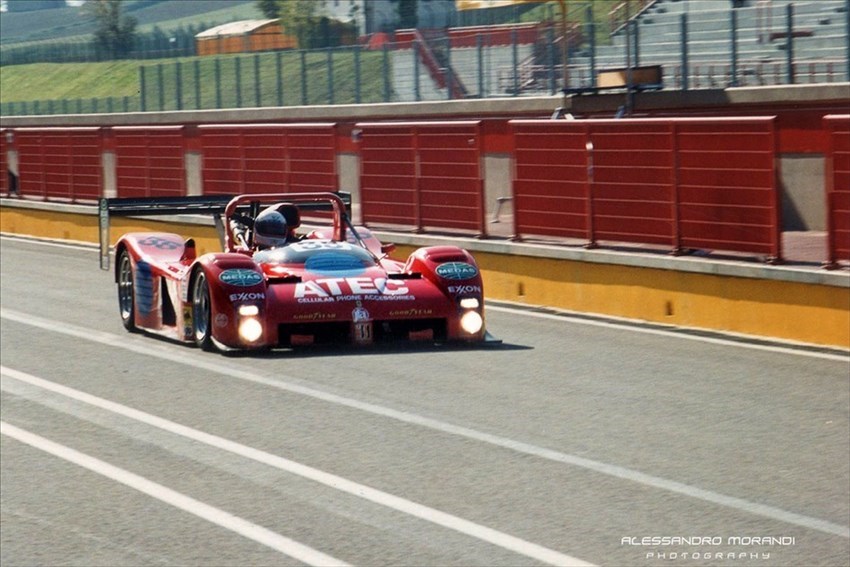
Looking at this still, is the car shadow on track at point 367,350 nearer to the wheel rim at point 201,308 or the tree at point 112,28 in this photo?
the wheel rim at point 201,308

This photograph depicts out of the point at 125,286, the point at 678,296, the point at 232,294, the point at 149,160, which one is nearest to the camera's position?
the point at 232,294

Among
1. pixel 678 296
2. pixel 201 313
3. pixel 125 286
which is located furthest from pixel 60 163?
pixel 678 296

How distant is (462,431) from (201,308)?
153 inches

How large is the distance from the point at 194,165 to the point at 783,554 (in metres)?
17.6

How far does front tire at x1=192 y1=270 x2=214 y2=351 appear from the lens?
12570 millimetres

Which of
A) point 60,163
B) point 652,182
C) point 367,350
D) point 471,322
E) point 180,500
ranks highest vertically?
point 60,163

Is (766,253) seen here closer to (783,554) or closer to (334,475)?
(334,475)

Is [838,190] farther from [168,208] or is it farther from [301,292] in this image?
[168,208]

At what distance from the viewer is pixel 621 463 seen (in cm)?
848

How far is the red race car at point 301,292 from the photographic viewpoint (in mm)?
12195

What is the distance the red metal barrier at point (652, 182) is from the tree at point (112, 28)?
163 ft

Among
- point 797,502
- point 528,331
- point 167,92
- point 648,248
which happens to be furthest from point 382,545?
point 167,92

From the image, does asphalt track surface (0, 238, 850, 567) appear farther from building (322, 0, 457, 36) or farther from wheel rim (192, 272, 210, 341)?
building (322, 0, 457, 36)

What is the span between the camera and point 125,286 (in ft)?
48.0
